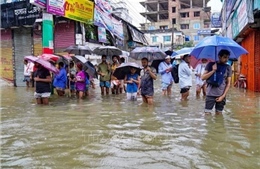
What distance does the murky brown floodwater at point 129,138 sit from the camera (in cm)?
382

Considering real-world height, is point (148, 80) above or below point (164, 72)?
below

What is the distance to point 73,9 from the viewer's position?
15.0 meters

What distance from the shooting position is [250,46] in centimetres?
1371

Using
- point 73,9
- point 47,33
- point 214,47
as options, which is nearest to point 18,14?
point 73,9

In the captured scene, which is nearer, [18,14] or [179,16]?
[18,14]

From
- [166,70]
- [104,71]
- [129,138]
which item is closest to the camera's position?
[129,138]

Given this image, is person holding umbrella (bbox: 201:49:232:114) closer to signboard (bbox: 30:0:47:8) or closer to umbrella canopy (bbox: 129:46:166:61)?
umbrella canopy (bbox: 129:46:166:61)

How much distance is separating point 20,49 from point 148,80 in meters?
11.9

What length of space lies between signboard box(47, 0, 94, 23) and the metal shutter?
3426 mm

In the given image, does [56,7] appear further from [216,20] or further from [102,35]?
[216,20]

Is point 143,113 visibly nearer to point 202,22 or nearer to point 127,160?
point 127,160

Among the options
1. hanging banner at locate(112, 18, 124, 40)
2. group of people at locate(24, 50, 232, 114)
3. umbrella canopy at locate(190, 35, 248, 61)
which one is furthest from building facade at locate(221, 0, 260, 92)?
hanging banner at locate(112, 18, 124, 40)

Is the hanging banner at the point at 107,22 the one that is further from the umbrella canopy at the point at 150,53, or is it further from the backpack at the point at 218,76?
the backpack at the point at 218,76

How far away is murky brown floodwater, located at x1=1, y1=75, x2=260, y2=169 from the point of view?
3.82 m
